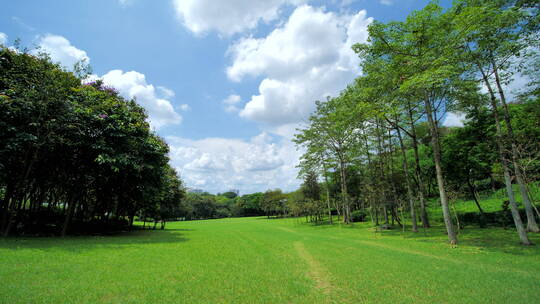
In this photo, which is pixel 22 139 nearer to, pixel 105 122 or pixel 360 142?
pixel 105 122

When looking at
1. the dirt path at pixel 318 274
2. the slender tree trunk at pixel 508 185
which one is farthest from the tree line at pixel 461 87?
the dirt path at pixel 318 274

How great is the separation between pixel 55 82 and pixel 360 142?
27.2m

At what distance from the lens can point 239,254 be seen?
1092 centimetres

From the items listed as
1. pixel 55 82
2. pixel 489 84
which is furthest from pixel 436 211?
pixel 55 82

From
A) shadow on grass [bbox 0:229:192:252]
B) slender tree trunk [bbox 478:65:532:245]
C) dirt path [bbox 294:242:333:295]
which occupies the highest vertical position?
slender tree trunk [bbox 478:65:532:245]

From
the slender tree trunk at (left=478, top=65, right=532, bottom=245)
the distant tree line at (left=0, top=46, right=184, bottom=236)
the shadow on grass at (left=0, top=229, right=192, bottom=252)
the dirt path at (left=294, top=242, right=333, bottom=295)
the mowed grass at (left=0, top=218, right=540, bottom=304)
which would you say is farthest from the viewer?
the distant tree line at (left=0, top=46, right=184, bottom=236)

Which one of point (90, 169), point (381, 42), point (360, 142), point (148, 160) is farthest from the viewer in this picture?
point (360, 142)

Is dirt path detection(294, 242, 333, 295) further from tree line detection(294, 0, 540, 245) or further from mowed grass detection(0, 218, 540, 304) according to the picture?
tree line detection(294, 0, 540, 245)

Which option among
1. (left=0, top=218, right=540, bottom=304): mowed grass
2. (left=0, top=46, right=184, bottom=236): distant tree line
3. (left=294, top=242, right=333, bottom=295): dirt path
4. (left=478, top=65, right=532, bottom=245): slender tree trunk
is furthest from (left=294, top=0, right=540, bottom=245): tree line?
(left=0, top=46, right=184, bottom=236): distant tree line

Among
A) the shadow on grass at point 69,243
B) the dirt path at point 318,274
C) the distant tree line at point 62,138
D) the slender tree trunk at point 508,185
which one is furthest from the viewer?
the distant tree line at point 62,138

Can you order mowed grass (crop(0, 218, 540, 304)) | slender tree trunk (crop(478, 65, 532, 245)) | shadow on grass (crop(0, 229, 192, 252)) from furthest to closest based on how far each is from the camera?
slender tree trunk (crop(478, 65, 532, 245))
shadow on grass (crop(0, 229, 192, 252))
mowed grass (crop(0, 218, 540, 304))

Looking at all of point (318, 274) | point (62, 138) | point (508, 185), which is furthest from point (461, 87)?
point (62, 138)

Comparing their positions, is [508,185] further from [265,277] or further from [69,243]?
[69,243]

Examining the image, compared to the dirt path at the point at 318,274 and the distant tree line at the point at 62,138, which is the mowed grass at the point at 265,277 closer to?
the dirt path at the point at 318,274
